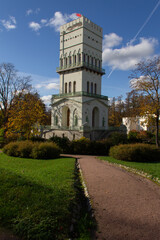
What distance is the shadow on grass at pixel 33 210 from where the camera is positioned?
450 centimetres

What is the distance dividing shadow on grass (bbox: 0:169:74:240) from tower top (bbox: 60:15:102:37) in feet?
118

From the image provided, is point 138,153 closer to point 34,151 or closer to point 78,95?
point 34,151

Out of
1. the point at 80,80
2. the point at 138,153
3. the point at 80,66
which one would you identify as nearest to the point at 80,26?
the point at 80,66

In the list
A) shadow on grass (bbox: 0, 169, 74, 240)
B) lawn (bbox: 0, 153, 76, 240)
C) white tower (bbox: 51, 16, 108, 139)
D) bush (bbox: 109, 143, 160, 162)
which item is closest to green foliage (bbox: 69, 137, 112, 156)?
bush (bbox: 109, 143, 160, 162)

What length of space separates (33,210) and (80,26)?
37.5 m

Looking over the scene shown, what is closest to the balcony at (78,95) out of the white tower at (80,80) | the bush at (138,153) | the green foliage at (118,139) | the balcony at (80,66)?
the white tower at (80,80)

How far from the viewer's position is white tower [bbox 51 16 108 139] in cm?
3438

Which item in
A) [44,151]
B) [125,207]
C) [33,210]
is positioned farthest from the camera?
[44,151]

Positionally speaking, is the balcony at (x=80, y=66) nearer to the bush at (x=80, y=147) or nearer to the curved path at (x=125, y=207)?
the bush at (x=80, y=147)

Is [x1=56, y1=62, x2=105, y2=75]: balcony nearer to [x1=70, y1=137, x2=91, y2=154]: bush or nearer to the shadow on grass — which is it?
[x1=70, y1=137, x2=91, y2=154]: bush

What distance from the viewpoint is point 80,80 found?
117ft

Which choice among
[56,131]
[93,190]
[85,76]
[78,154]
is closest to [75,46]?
[85,76]

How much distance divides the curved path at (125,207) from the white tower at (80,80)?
24307mm

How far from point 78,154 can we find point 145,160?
7863 millimetres
